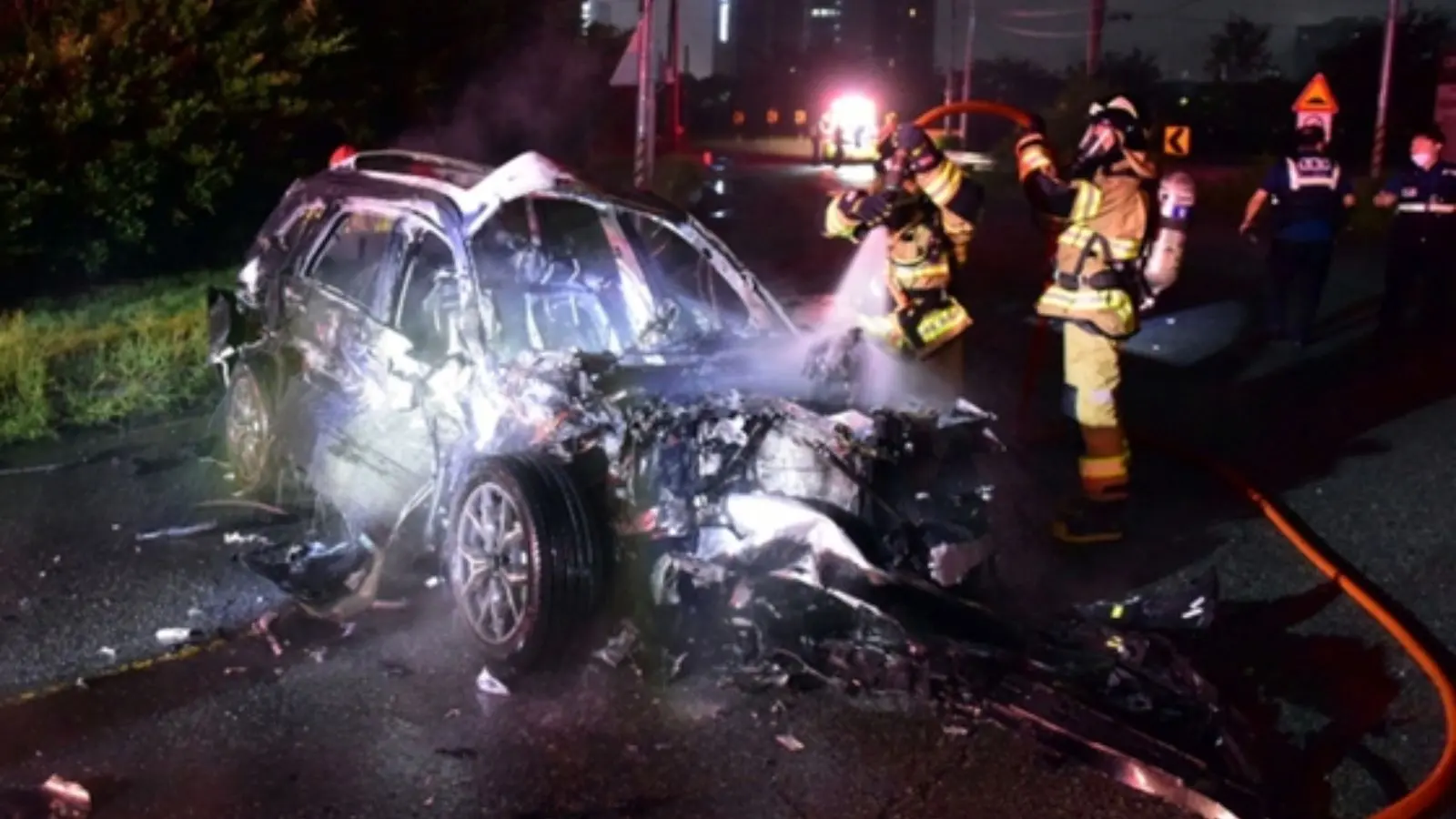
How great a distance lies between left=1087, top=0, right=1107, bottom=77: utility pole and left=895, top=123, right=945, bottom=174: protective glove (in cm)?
2391

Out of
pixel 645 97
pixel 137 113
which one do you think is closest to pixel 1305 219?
pixel 645 97

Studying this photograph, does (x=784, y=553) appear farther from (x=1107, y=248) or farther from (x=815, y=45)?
(x=815, y=45)

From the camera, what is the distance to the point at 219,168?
12.3 meters

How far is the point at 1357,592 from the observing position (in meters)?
5.68

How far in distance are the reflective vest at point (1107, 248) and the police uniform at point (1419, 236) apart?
517 cm

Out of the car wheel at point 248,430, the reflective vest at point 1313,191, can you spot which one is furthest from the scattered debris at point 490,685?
the reflective vest at point 1313,191

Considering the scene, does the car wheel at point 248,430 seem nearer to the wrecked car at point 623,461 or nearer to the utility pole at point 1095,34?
the wrecked car at point 623,461

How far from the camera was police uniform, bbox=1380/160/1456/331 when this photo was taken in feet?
34.8

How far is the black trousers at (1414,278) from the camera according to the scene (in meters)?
10.8

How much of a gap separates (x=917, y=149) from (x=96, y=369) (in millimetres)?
5286

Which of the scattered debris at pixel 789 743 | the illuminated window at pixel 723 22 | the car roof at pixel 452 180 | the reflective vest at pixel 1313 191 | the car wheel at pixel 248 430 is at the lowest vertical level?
the scattered debris at pixel 789 743

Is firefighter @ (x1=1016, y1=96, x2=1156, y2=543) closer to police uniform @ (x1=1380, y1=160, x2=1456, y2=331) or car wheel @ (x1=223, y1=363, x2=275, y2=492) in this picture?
car wheel @ (x1=223, y1=363, x2=275, y2=492)

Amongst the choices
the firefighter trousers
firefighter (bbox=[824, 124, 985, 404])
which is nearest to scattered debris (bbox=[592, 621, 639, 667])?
firefighter (bbox=[824, 124, 985, 404])

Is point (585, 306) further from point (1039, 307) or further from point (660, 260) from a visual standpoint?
point (1039, 307)
